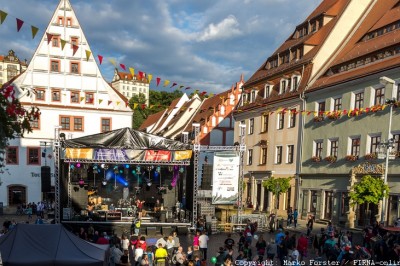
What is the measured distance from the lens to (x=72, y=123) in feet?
112

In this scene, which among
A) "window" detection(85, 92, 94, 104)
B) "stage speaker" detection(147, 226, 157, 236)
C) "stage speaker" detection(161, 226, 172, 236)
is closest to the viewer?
"stage speaker" detection(147, 226, 157, 236)

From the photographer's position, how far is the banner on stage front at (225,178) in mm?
23406

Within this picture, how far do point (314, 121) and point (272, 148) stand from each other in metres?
5.83

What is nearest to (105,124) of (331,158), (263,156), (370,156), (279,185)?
(263,156)

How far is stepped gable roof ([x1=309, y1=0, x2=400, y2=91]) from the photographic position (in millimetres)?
24000

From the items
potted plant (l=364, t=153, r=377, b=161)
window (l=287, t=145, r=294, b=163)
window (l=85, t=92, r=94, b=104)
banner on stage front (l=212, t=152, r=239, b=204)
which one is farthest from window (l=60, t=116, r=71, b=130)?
potted plant (l=364, t=153, r=377, b=161)

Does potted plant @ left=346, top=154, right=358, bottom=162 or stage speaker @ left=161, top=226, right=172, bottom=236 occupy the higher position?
potted plant @ left=346, top=154, right=358, bottom=162

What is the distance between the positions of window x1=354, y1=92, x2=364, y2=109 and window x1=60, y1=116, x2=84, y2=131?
2246 cm

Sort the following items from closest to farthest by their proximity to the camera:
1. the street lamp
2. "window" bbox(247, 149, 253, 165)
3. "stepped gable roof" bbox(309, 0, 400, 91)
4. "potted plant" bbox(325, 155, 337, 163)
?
1. the street lamp
2. "stepped gable roof" bbox(309, 0, 400, 91)
3. "potted plant" bbox(325, 155, 337, 163)
4. "window" bbox(247, 149, 253, 165)

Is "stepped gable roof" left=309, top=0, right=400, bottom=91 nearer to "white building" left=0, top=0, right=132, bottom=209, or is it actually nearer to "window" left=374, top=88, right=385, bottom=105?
"window" left=374, top=88, right=385, bottom=105

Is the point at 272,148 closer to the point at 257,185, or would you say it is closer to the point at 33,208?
the point at 257,185

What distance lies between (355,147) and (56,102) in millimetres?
24297

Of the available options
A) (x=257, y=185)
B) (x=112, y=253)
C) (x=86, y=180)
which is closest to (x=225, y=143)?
(x=257, y=185)

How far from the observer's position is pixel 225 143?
44625 millimetres
